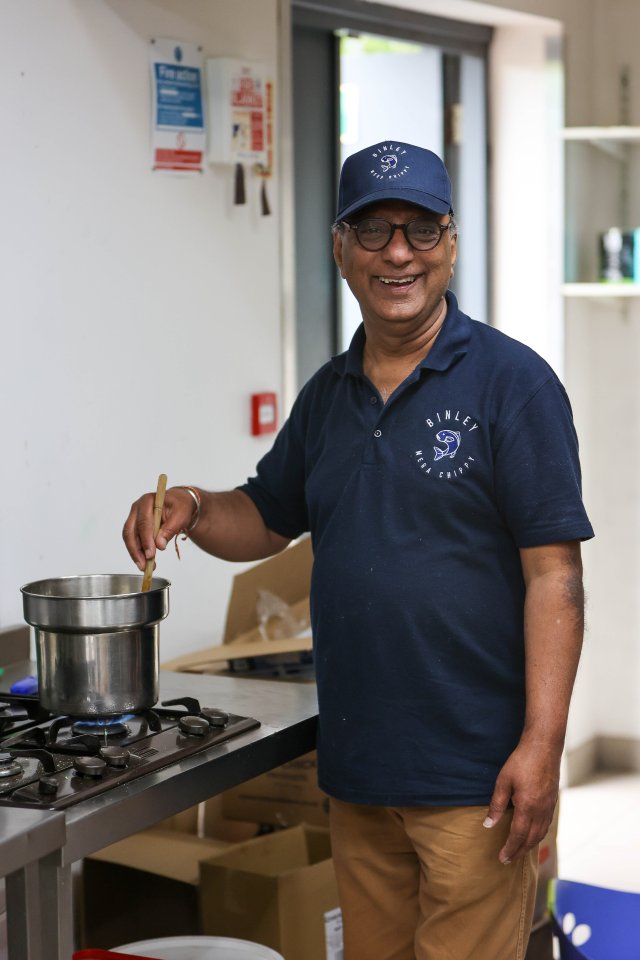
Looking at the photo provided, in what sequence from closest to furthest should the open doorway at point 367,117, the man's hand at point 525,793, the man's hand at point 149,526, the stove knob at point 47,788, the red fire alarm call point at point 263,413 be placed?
the stove knob at point 47,788 → the man's hand at point 525,793 → the man's hand at point 149,526 → the red fire alarm call point at point 263,413 → the open doorway at point 367,117

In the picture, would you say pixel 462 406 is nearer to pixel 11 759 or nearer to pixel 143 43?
pixel 11 759

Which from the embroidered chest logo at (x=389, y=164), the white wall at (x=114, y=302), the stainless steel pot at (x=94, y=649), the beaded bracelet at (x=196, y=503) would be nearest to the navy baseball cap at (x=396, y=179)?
the embroidered chest logo at (x=389, y=164)

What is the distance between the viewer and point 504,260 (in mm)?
4008

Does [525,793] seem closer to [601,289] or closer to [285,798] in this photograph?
[285,798]

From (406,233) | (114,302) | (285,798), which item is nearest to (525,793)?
(406,233)

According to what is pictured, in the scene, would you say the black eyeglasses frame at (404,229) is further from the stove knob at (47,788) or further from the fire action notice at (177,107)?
the fire action notice at (177,107)

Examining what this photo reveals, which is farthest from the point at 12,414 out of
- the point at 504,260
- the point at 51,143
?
the point at 504,260

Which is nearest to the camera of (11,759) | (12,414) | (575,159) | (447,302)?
(11,759)

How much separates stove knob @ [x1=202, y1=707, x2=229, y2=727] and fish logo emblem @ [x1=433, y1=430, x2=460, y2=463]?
473mm

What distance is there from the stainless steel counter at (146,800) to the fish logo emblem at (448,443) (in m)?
0.47

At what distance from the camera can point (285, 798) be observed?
2395mm

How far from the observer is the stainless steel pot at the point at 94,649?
64.1 inches

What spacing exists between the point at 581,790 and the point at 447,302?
8.77 feet

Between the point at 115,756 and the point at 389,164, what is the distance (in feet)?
2.81
